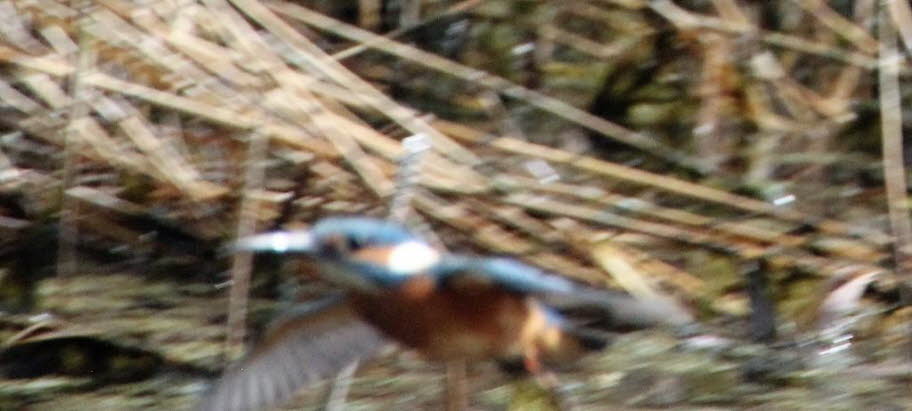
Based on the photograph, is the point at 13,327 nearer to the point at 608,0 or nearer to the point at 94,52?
the point at 94,52

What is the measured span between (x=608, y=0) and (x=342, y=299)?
2319mm

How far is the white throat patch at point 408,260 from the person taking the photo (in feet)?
8.82

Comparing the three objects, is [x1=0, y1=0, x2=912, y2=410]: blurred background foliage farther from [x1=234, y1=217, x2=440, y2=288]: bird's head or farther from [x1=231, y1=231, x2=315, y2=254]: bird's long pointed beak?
[x1=234, y1=217, x2=440, y2=288]: bird's head

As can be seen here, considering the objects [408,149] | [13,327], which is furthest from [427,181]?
[13,327]

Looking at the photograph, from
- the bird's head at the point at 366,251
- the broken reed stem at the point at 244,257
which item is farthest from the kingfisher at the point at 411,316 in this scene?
the broken reed stem at the point at 244,257

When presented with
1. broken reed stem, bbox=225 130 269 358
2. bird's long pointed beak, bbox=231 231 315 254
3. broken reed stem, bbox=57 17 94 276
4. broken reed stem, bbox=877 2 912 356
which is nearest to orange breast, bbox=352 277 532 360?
bird's long pointed beak, bbox=231 231 315 254

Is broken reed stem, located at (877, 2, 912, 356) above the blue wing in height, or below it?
above

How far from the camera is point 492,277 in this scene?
2611 millimetres

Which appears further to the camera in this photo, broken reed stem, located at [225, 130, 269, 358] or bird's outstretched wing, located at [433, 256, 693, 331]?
broken reed stem, located at [225, 130, 269, 358]

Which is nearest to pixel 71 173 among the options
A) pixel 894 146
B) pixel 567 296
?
pixel 567 296

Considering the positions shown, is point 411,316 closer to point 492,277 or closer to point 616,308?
point 492,277

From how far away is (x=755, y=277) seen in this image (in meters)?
Result: 3.69

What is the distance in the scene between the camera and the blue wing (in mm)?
2588

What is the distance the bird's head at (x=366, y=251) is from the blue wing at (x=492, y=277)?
0.11 ft
